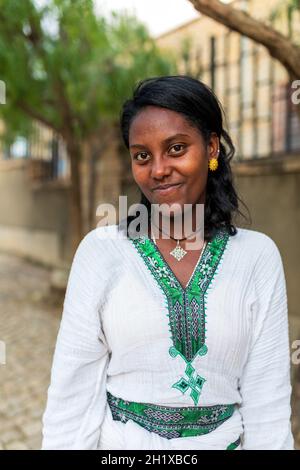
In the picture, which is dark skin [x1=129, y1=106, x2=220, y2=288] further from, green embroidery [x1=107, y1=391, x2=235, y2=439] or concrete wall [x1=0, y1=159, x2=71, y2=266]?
concrete wall [x1=0, y1=159, x2=71, y2=266]

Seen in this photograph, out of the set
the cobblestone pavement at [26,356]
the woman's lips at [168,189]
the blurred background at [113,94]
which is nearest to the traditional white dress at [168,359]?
the woman's lips at [168,189]

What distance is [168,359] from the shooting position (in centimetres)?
133

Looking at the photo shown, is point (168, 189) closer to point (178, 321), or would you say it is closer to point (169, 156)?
point (169, 156)

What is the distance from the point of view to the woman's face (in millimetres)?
1336

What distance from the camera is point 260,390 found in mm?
1382

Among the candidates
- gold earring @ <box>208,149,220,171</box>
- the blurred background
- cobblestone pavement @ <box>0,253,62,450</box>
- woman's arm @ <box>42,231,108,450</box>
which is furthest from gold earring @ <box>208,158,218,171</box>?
the blurred background

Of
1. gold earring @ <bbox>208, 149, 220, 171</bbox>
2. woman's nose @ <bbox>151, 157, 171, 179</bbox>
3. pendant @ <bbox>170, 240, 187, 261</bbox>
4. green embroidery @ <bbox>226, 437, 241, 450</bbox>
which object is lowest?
green embroidery @ <bbox>226, 437, 241, 450</bbox>

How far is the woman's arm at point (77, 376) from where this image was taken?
135cm

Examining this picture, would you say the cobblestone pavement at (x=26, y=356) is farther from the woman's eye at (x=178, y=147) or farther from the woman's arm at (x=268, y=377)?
the woman's eye at (x=178, y=147)

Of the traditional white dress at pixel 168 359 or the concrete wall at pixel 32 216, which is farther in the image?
the concrete wall at pixel 32 216

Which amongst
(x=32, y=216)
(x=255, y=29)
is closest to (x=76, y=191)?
(x=255, y=29)

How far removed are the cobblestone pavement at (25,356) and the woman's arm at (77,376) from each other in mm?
2103
